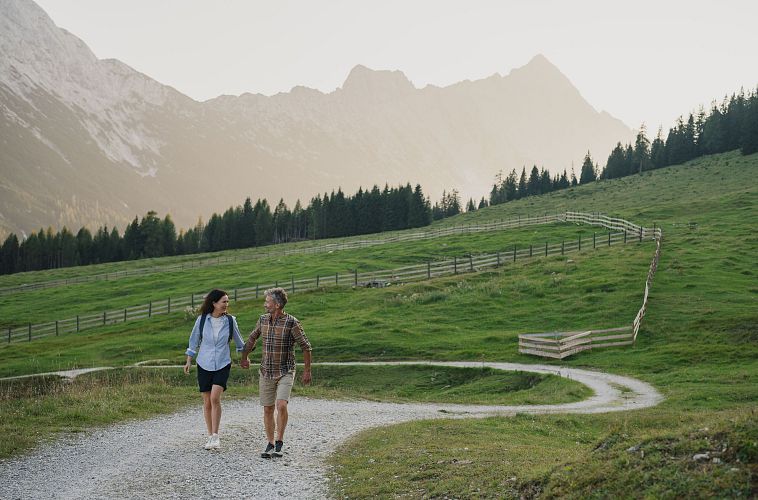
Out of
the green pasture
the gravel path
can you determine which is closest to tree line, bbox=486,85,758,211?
the green pasture

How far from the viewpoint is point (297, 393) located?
2408 cm

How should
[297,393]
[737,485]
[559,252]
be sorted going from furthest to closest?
[559,252] → [297,393] → [737,485]

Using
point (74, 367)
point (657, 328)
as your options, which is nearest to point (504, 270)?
point (657, 328)

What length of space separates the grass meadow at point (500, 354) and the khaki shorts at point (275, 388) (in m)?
1.78

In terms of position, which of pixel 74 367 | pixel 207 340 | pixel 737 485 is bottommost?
pixel 74 367

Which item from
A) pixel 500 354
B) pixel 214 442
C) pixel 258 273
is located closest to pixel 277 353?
pixel 214 442

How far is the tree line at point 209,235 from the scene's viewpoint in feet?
498

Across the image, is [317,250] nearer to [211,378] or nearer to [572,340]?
[572,340]

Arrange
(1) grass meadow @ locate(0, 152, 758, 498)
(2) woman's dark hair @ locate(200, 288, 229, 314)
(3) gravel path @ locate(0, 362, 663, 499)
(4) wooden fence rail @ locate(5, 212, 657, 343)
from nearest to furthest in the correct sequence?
(1) grass meadow @ locate(0, 152, 758, 498) → (3) gravel path @ locate(0, 362, 663, 499) → (2) woman's dark hair @ locate(200, 288, 229, 314) → (4) wooden fence rail @ locate(5, 212, 657, 343)

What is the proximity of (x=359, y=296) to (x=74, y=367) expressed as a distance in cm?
2308

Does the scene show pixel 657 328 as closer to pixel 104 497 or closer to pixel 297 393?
pixel 297 393

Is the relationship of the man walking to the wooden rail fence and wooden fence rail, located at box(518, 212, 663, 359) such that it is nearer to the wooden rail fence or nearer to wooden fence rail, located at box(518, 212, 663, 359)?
wooden fence rail, located at box(518, 212, 663, 359)

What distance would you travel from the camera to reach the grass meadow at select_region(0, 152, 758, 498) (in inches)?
350

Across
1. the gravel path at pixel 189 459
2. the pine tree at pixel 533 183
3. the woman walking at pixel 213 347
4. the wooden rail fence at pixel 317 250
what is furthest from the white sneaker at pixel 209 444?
the pine tree at pixel 533 183
